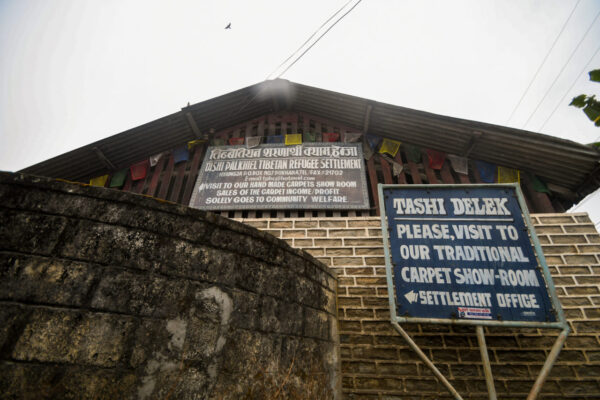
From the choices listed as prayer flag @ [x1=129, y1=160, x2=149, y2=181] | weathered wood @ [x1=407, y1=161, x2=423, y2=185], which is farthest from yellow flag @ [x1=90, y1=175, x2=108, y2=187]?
weathered wood @ [x1=407, y1=161, x2=423, y2=185]

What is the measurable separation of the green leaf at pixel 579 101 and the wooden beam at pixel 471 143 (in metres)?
2.06

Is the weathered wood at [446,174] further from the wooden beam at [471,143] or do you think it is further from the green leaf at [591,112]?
the green leaf at [591,112]

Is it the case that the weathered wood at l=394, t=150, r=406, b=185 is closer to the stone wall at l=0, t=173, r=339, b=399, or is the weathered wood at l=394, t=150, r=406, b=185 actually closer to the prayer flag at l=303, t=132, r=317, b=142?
the prayer flag at l=303, t=132, r=317, b=142

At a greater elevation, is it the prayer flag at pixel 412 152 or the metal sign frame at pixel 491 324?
the prayer flag at pixel 412 152

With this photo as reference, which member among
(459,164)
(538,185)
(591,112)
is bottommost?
(591,112)

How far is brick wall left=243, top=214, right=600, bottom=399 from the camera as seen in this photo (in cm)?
340

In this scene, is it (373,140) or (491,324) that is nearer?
(491,324)

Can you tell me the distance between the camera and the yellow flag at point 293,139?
6087 millimetres

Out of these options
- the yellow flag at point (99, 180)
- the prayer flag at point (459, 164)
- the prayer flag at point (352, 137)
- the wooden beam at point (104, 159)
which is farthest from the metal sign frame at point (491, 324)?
the yellow flag at point (99, 180)

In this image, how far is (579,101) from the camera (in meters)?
3.11

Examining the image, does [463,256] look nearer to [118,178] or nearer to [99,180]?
[118,178]

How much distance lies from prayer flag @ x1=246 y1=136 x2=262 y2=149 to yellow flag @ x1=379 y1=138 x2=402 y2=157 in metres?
2.80

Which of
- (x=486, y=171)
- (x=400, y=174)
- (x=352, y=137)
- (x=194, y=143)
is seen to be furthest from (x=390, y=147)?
(x=194, y=143)

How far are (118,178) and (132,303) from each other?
5.71 meters
